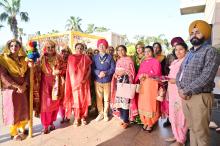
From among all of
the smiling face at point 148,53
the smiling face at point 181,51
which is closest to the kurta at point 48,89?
the smiling face at point 148,53

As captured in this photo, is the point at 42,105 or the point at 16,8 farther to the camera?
the point at 16,8

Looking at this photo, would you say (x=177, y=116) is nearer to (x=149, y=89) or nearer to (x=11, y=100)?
(x=149, y=89)

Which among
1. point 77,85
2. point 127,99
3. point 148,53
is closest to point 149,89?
point 127,99

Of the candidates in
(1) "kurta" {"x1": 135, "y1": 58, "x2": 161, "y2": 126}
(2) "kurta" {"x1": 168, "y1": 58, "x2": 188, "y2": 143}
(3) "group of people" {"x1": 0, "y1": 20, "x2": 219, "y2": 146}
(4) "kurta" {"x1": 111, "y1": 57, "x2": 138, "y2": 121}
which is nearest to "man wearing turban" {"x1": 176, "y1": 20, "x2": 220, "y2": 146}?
(3) "group of people" {"x1": 0, "y1": 20, "x2": 219, "y2": 146}

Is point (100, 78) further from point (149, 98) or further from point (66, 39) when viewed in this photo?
point (66, 39)

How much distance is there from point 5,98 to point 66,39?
182 inches

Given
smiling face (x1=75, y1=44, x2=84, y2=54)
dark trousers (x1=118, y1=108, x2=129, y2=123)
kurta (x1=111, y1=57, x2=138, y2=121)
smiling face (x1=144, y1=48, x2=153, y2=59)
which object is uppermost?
smiling face (x1=75, y1=44, x2=84, y2=54)

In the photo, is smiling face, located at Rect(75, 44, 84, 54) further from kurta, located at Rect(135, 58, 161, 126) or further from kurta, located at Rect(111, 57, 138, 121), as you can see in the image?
kurta, located at Rect(135, 58, 161, 126)

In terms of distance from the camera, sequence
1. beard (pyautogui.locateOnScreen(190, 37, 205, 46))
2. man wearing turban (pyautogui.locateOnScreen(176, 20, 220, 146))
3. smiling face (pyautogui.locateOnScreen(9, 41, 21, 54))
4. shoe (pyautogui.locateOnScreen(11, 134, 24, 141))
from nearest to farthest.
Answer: man wearing turban (pyautogui.locateOnScreen(176, 20, 220, 146))
beard (pyautogui.locateOnScreen(190, 37, 205, 46))
smiling face (pyautogui.locateOnScreen(9, 41, 21, 54))
shoe (pyautogui.locateOnScreen(11, 134, 24, 141))

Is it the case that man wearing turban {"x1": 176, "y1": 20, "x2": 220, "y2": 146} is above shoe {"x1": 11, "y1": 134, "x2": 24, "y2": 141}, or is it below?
above

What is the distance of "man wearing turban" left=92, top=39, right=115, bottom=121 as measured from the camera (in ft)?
17.4

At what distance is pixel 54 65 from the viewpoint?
4.85 m

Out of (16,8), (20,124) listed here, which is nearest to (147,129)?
(20,124)

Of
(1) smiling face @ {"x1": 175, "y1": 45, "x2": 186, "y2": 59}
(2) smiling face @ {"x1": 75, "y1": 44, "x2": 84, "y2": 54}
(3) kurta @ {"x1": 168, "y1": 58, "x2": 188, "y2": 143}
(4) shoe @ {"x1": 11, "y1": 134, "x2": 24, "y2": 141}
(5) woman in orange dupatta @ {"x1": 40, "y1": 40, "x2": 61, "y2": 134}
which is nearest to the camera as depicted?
(3) kurta @ {"x1": 168, "y1": 58, "x2": 188, "y2": 143}
